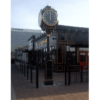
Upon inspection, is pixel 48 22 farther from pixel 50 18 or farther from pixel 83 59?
pixel 83 59

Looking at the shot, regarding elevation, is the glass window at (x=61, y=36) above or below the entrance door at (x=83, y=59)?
above

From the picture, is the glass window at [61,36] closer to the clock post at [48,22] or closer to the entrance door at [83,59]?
the entrance door at [83,59]

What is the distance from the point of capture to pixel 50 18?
7.36m

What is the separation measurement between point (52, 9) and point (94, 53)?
4.19 metres

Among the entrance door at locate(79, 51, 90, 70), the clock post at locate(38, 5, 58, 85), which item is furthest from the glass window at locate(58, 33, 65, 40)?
the clock post at locate(38, 5, 58, 85)

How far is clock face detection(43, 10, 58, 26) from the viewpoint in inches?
287

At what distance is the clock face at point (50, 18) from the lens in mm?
7283

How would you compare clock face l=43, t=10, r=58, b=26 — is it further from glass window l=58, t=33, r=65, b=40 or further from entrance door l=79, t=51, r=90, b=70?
entrance door l=79, t=51, r=90, b=70

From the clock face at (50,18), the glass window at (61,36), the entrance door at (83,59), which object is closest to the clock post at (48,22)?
the clock face at (50,18)

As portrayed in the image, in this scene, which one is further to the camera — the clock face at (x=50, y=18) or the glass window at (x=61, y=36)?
the glass window at (x=61, y=36)

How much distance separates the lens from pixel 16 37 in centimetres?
3394

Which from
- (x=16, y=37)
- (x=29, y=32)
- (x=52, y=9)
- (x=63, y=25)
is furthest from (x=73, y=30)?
(x=16, y=37)

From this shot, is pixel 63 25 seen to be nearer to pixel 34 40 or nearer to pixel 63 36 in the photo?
pixel 63 36

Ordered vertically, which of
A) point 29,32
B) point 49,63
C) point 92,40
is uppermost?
point 29,32
